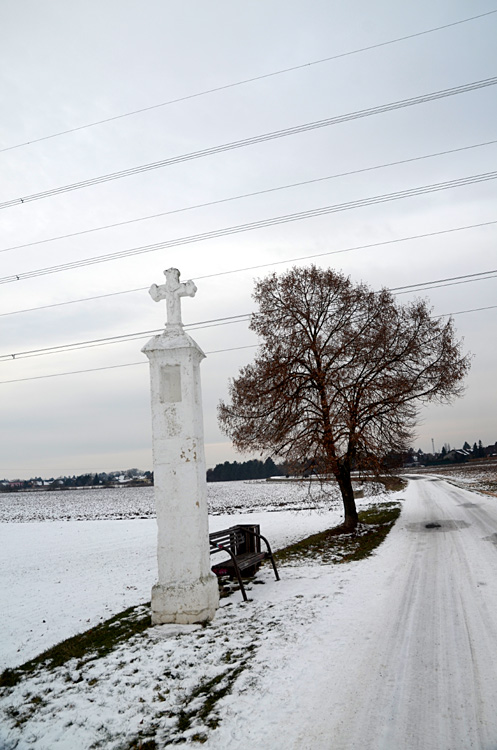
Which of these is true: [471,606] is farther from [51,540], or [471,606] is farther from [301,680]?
[51,540]

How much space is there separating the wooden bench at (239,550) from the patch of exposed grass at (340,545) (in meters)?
1.53

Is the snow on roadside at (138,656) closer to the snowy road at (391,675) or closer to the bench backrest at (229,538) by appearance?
the snowy road at (391,675)

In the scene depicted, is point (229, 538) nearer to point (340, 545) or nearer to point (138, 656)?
point (138, 656)

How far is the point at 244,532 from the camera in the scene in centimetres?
955

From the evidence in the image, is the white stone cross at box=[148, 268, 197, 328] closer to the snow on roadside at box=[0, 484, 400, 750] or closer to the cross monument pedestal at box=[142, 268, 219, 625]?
the cross monument pedestal at box=[142, 268, 219, 625]

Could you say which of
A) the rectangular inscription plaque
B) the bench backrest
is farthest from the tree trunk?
the rectangular inscription plaque

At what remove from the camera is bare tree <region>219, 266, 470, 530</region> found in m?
14.0

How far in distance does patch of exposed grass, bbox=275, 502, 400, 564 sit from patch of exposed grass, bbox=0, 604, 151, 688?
4.49m

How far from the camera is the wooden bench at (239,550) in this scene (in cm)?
781

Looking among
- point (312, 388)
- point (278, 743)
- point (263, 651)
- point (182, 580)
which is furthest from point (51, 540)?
point (278, 743)

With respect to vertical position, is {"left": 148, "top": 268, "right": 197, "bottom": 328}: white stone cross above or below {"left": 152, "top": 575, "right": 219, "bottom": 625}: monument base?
above

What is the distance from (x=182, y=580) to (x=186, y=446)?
6.22ft

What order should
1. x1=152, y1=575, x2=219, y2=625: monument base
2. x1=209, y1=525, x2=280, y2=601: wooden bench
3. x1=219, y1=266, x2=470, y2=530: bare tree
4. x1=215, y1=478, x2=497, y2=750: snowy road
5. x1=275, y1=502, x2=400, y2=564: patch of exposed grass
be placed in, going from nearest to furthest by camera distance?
x1=215, y1=478, x2=497, y2=750: snowy road
x1=152, y1=575, x2=219, y2=625: monument base
x1=209, y1=525, x2=280, y2=601: wooden bench
x1=275, y1=502, x2=400, y2=564: patch of exposed grass
x1=219, y1=266, x2=470, y2=530: bare tree

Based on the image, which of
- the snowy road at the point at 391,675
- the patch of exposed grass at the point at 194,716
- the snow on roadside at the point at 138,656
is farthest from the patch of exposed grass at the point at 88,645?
the snowy road at the point at 391,675
